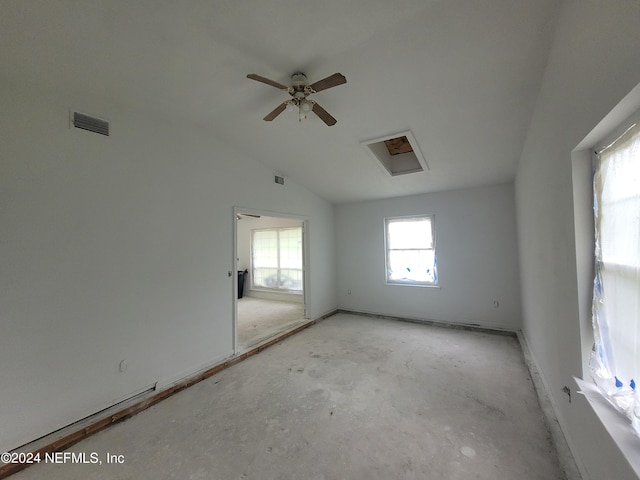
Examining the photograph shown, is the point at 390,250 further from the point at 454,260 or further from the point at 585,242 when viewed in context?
the point at 585,242

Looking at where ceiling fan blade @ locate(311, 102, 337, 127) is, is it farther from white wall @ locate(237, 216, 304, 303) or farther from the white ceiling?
white wall @ locate(237, 216, 304, 303)

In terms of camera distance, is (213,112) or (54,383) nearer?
(54,383)

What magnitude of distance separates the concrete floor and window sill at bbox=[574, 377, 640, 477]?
0.70 m

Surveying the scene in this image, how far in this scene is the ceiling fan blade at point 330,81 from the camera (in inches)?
73.3

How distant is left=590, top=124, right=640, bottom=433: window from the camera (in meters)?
1.05

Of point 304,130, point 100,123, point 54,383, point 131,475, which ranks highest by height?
point 304,130

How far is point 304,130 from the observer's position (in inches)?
124

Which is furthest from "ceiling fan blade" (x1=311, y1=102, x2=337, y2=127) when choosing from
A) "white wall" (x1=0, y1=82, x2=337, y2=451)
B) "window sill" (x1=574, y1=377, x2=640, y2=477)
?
"window sill" (x1=574, y1=377, x2=640, y2=477)

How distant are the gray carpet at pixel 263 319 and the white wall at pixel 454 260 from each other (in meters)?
1.46

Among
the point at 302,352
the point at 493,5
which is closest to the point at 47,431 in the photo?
the point at 302,352

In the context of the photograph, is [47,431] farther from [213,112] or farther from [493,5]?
[493,5]

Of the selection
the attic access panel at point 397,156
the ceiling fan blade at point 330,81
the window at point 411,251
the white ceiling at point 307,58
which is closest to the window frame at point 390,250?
the window at point 411,251

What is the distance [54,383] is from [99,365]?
29 cm

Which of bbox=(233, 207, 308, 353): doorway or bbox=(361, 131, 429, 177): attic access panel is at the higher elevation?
bbox=(361, 131, 429, 177): attic access panel
